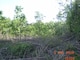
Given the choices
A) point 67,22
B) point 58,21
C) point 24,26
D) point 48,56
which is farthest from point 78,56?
point 24,26

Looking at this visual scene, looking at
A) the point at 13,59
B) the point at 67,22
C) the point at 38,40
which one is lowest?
the point at 13,59

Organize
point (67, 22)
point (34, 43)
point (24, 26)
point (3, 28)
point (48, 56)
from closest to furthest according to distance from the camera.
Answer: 1. point (48, 56)
2. point (34, 43)
3. point (67, 22)
4. point (3, 28)
5. point (24, 26)

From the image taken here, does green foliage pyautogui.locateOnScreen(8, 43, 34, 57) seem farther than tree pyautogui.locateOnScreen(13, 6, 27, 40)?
No

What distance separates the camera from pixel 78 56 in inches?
391

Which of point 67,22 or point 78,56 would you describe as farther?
point 67,22

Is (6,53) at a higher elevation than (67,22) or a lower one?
lower

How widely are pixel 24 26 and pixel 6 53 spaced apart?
35.3 ft

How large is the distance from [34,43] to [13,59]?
1.35 meters

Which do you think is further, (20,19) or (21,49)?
(20,19)

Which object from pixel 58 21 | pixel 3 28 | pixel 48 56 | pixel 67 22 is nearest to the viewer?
pixel 48 56

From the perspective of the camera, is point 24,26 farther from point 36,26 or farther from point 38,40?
point 38,40

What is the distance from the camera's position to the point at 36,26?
1914 centimetres

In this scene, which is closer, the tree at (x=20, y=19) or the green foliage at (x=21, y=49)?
the green foliage at (x=21, y=49)

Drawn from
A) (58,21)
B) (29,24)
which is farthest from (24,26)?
(58,21)
